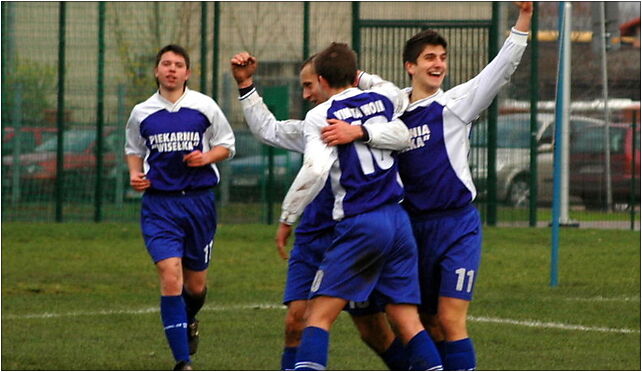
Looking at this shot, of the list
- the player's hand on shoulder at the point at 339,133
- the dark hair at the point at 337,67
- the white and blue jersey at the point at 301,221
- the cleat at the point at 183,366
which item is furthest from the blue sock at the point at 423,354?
the cleat at the point at 183,366

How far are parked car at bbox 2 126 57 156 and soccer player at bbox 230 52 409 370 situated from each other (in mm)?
11876

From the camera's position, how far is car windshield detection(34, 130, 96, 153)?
62.7ft

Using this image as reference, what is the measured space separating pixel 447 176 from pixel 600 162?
43.0 feet

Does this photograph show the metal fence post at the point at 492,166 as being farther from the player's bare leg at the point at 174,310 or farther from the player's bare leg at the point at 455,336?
the player's bare leg at the point at 455,336

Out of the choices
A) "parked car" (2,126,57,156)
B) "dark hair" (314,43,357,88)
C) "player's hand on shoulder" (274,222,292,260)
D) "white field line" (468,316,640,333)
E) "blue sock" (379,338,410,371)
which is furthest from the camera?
"parked car" (2,126,57,156)

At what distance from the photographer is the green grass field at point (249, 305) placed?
879 cm

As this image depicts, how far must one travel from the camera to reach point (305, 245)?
7.28 metres

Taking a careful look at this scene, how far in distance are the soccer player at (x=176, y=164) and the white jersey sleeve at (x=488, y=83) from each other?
2.44 meters

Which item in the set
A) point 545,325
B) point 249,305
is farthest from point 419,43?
point 249,305

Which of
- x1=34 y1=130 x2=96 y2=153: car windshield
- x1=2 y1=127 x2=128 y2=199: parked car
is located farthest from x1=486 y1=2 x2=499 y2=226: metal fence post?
x1=34 y1=130 x2=96 y2=153: car windshield

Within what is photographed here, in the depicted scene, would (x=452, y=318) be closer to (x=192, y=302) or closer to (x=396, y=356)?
(x=396, y=356)

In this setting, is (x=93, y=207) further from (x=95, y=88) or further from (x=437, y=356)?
(x=437, y=356)

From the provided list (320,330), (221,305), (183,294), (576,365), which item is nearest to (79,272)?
(221,305)

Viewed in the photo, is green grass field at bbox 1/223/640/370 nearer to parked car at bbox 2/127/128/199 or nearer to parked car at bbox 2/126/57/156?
parked car at bbox 2/127/128/199
